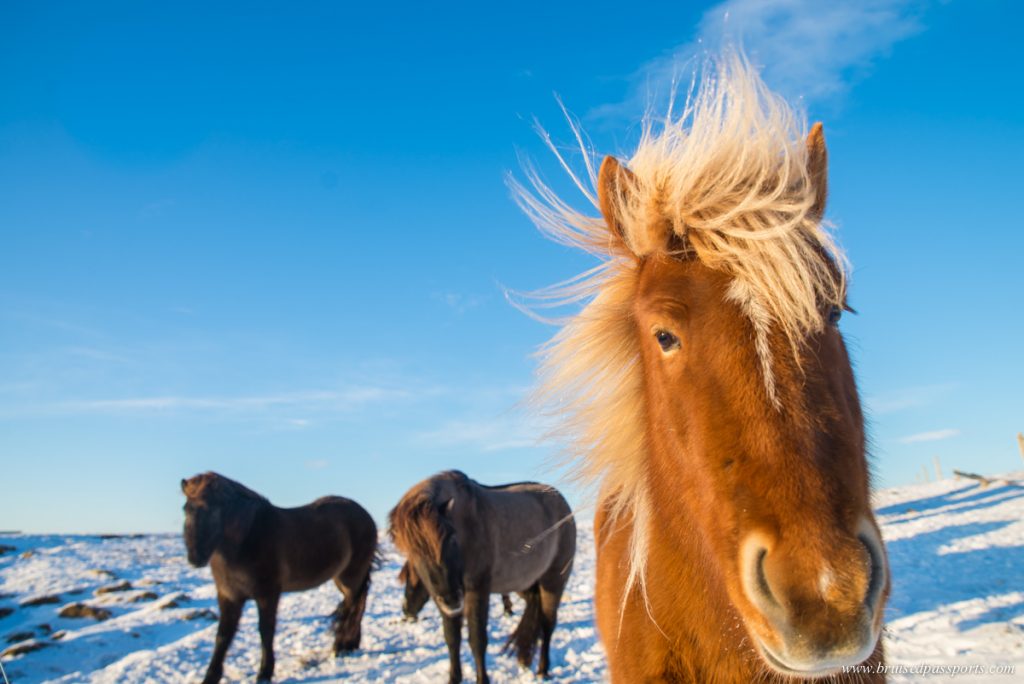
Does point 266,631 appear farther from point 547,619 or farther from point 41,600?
point 41,600

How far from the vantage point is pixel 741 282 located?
1760mm

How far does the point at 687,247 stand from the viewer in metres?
2.02

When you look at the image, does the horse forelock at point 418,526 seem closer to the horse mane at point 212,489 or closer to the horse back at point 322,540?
the horse back at point 322,540

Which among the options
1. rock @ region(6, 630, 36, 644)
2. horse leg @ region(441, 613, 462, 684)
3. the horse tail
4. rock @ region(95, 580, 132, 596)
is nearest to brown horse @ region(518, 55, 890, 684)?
horse leg @ region(441, 613, 462, 684)

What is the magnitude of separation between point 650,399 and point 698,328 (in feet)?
1.44

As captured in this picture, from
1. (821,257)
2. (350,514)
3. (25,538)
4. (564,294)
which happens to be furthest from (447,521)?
(25,538)

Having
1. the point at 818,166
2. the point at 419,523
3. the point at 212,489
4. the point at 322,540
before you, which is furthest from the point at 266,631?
the point at 818,166

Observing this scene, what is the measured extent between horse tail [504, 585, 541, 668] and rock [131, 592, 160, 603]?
385 inches

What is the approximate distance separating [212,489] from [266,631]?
2.29 m

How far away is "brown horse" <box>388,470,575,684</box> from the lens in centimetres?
738

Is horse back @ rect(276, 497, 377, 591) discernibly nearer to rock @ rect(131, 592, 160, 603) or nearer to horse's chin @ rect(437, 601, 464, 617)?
horse's chin @ rect(437, 601, 464, 617)

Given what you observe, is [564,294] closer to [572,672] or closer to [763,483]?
[763,483]

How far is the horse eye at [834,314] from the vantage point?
6.16ft

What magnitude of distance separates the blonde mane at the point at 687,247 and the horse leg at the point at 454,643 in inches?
207
